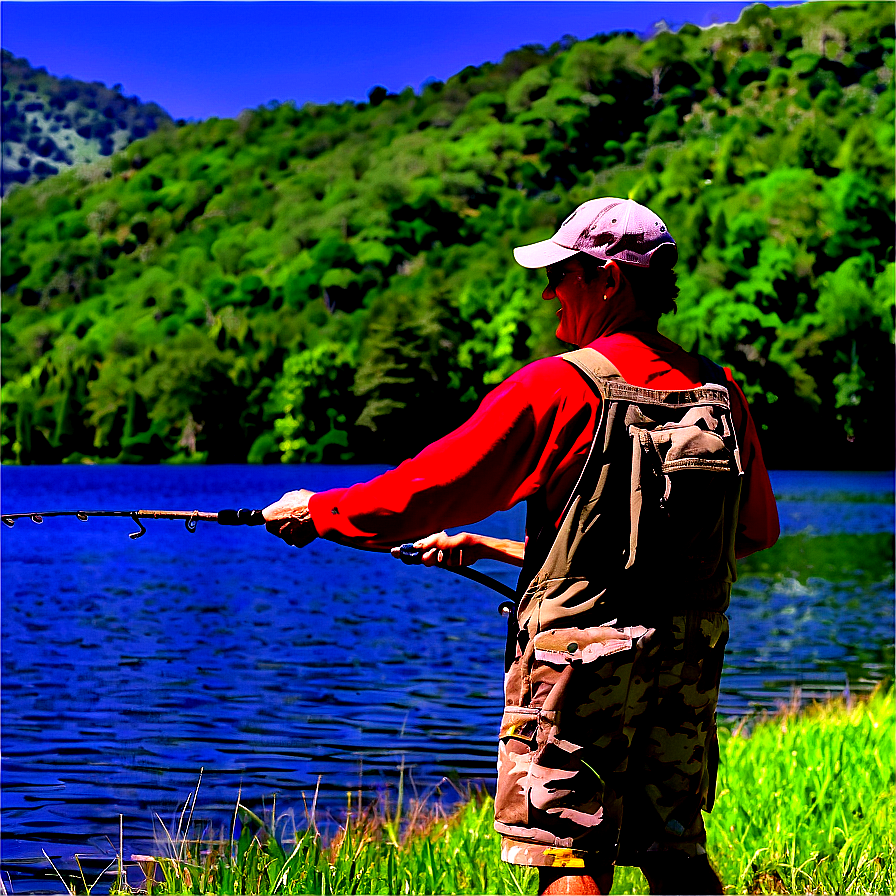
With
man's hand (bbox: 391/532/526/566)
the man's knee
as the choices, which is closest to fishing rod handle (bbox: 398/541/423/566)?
man's hand (bbox: 391/532/526/566)

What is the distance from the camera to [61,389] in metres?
93.1

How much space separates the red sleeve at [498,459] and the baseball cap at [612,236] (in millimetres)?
313

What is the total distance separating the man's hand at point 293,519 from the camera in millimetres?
3316

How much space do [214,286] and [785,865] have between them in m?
114

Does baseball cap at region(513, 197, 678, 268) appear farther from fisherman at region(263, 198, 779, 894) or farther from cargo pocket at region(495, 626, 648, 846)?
cargo pocket at region(495, 626, 648, 846)

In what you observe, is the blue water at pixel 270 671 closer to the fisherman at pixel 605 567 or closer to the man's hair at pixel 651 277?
the fisherman at pixel 605 567

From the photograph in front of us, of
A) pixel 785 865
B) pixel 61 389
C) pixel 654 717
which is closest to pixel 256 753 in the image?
pixel 785 865

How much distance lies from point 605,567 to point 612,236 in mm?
801

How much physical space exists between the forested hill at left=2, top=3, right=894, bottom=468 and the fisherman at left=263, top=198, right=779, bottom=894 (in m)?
61.2

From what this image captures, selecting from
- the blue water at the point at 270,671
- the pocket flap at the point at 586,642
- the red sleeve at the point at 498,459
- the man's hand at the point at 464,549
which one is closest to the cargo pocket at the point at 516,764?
the pocket flap at the point at 586,642

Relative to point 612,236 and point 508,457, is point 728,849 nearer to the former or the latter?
point 508,457

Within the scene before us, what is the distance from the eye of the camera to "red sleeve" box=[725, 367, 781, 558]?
3326 mm

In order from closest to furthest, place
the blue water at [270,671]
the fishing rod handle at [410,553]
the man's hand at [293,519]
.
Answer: the man's hand at [293,519] → the fishing rod handle at [410,553] → the blue water at [270,671]

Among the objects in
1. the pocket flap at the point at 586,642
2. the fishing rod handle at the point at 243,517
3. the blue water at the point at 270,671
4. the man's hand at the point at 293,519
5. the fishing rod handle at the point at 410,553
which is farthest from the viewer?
the blue water at the point at 270,671
